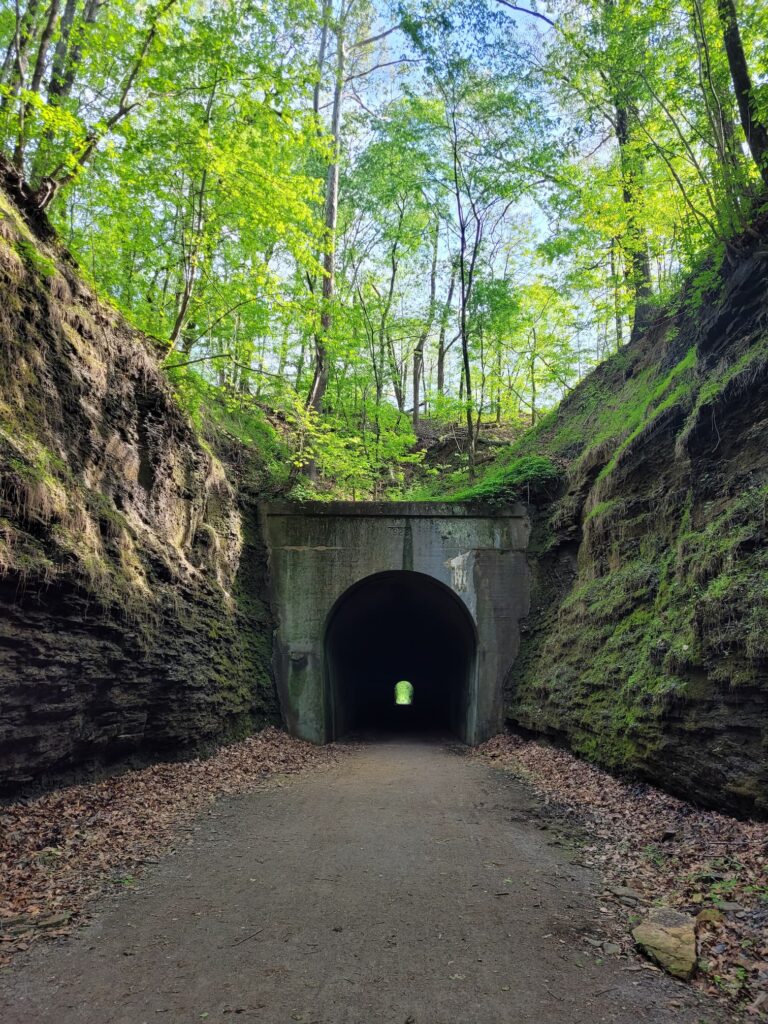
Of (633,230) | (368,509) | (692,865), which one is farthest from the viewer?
(368,509)

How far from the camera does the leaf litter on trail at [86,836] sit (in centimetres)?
417

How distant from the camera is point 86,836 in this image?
18.0 feet

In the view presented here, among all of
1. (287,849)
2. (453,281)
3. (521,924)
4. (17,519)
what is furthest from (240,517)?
(453,281)

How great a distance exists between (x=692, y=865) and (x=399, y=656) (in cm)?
1965

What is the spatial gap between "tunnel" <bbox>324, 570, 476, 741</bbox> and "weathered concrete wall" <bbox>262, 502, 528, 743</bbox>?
1.35 ft

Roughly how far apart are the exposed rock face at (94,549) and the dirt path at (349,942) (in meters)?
1.99

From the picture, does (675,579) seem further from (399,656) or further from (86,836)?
(399,656)

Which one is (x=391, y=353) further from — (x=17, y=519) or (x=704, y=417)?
(x=17, y=519)

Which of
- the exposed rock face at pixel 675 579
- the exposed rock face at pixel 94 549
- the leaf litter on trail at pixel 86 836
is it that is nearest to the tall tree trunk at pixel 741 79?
the exposed rock face at pixel 675 579

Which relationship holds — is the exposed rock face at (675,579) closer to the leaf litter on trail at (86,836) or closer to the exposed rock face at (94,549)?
the leaf litter on trail at (86,836)

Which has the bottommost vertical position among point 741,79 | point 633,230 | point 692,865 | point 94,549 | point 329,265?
point 692,865

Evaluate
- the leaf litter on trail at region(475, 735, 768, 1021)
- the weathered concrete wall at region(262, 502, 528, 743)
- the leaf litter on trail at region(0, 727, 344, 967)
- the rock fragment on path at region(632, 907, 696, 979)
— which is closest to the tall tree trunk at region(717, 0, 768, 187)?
the weathered concrete wall at region(262, 502, 528, 743)

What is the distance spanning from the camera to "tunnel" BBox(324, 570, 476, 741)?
14.3 m

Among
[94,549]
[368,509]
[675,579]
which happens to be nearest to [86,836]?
[94,549]
